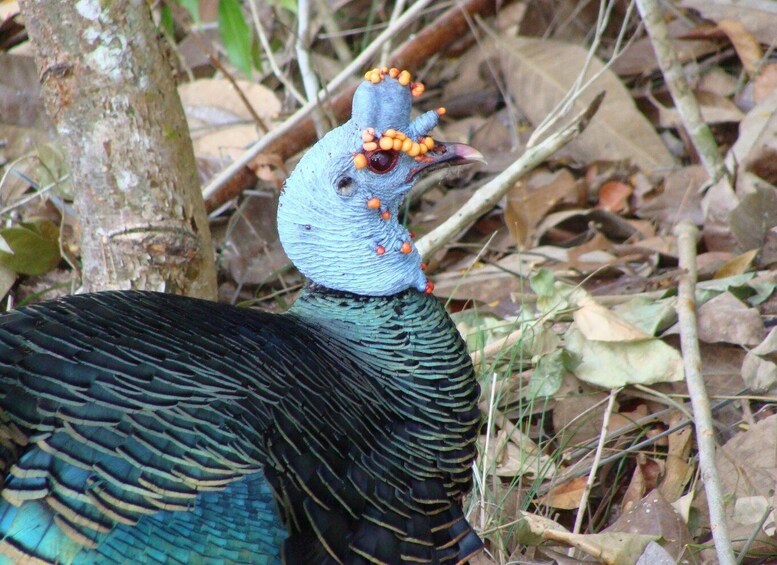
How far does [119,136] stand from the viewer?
134 inches

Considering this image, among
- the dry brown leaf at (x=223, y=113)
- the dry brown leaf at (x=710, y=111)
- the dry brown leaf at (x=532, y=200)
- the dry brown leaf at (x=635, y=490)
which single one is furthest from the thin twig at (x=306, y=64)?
the dry brown leaf at (x=635, y=490)

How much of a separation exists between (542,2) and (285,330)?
3851 millimetres

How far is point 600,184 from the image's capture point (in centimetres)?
490

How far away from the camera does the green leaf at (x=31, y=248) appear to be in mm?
4109

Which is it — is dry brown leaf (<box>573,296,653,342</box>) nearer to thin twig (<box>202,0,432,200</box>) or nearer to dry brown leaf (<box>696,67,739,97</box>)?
thin twig (<box>202,0,432,200</box>)

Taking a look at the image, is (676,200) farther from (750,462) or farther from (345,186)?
(345,186)

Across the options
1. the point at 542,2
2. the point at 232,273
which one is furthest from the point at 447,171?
the point at 542,2

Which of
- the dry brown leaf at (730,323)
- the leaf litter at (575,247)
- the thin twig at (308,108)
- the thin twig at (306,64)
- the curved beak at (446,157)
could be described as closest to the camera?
the curved beak at (446,157)

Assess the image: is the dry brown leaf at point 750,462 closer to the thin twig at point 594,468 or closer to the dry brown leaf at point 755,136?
the thin twig at point 594,468

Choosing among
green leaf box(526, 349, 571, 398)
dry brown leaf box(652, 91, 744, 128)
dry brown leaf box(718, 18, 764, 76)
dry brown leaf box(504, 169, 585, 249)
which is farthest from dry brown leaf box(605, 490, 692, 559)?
dry brown leaf box(718, 18, 764, 76)

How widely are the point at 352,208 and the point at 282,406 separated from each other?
0.65 meters

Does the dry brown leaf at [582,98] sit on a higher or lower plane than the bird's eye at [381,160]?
lower

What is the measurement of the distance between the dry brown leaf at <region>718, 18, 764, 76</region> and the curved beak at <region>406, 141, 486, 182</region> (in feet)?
8.70

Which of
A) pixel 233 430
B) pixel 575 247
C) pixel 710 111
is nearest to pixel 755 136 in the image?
pixel 710 111
